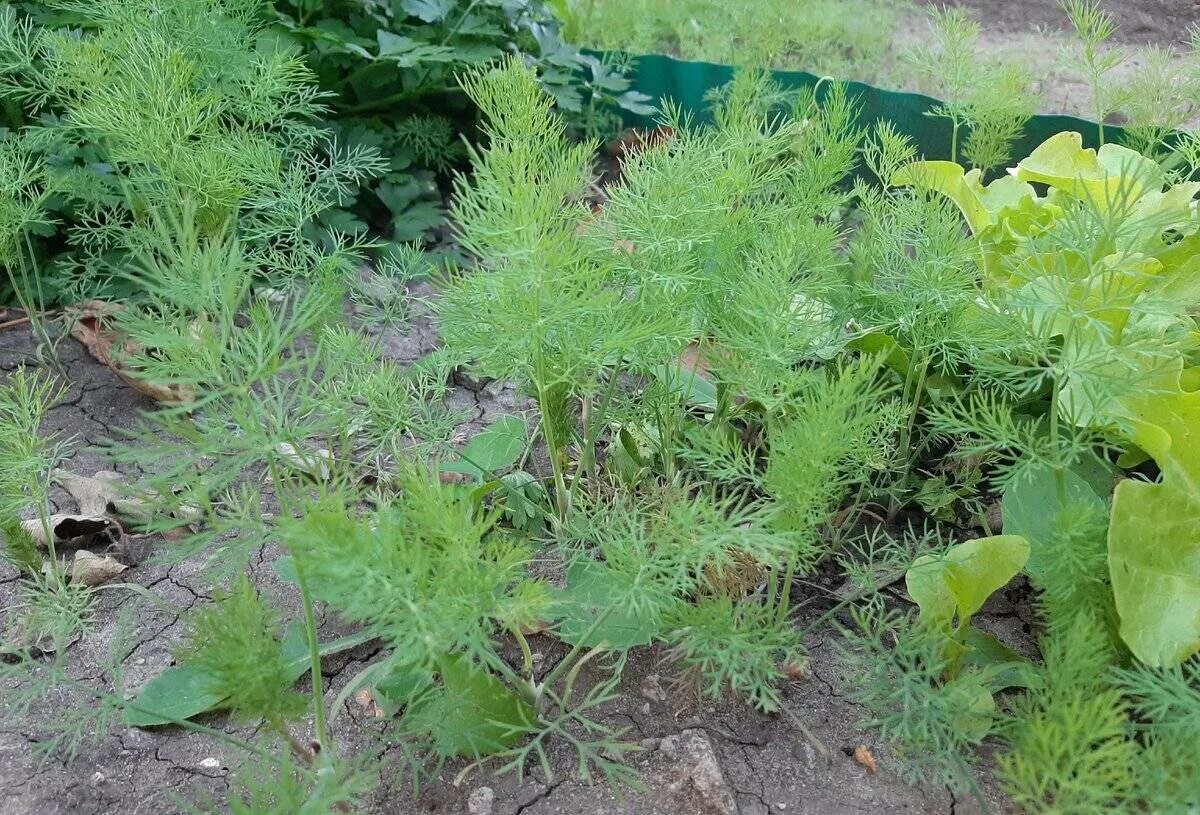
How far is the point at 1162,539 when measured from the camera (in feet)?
3.63

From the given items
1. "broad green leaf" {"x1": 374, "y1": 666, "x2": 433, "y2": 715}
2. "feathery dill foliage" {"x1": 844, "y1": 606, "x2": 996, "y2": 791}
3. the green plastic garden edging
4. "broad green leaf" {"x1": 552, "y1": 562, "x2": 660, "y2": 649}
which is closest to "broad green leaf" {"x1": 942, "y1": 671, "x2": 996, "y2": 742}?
"feathery dill foliage" {"x1": 844, "y1": 606, "x2": 996, "y2": 791}

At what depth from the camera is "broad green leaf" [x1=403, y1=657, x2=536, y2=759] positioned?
3.45 ft

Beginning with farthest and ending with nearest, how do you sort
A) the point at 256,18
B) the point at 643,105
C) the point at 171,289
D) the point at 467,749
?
the point at 643,105 < the point at 256,18 < the point at 467,749 < the point at 171,289

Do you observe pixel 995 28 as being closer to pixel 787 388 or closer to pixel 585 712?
pixel 787 388

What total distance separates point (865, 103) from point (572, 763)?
6.47 ft

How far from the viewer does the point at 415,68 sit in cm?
244

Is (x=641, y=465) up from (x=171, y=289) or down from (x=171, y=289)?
down

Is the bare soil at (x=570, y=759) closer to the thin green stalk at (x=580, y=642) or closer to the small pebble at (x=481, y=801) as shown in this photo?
the small pebble at (x=481, y=801)

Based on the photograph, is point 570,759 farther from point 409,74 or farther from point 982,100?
point 409,74

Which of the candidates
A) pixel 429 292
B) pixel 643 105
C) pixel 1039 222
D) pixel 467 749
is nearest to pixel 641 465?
pixel 467 749

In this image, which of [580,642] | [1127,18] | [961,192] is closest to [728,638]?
[580,642]

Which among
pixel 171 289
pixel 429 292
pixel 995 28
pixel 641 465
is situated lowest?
pixel 429 292

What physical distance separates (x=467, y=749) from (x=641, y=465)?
1.75 ft

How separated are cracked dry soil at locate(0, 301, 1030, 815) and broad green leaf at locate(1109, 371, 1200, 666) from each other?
0.25m
